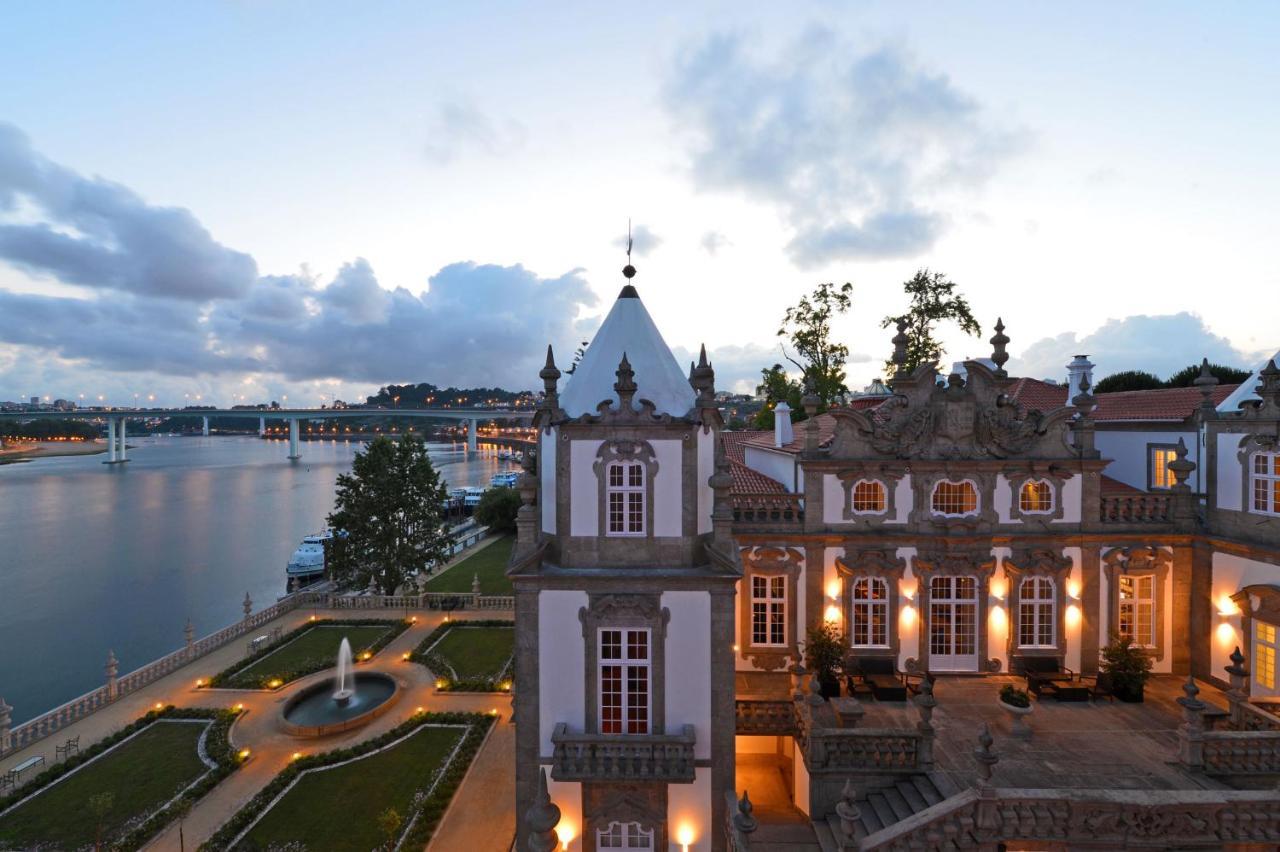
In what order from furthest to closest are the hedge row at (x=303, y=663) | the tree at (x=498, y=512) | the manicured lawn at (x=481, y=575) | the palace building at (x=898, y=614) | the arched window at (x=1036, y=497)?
the tree at (x=498, y=512)
the manicured lawn at (x=481, y=575)
the hedge row at (x=303, y=663)
the arched window at (x=1036, y=497)
the palace building at (x=898, y=614)

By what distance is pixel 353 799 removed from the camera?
16953mm

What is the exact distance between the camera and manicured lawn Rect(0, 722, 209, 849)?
1556 centimetres

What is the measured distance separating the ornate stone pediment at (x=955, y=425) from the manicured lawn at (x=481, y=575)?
24.0 m

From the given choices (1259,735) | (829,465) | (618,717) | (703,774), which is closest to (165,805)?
(618,717)

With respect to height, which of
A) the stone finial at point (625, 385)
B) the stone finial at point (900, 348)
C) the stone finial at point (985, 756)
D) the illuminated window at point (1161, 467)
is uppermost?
the stone finial at point (900, 348)

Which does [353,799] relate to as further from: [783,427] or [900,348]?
[900,348]

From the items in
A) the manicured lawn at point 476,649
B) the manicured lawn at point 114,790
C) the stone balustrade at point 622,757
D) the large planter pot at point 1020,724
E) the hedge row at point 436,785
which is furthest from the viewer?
the manicured lawn at point 476,649

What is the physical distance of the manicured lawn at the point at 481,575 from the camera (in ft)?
126

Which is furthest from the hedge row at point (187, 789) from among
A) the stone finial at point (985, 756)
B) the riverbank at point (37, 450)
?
the riverbank at point (37, 450)

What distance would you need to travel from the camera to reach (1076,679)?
17.5 m

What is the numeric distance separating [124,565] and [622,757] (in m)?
60.5

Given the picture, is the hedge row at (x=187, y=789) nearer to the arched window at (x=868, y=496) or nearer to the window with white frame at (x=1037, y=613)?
the arched window at (x=868, y=496)

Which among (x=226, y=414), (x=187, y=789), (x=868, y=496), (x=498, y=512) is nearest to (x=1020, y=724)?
(x=868, y=496)

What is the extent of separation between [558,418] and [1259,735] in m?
18.7
